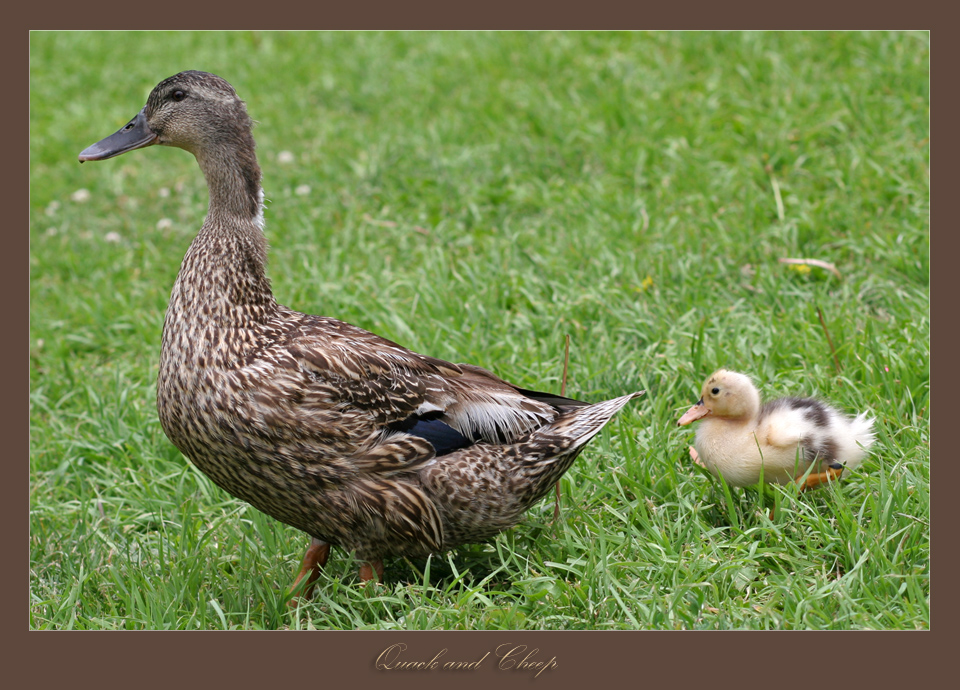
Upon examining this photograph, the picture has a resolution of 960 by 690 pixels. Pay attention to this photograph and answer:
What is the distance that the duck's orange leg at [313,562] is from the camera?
3.63m

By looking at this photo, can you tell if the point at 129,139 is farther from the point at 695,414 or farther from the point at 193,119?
the point at 695,414

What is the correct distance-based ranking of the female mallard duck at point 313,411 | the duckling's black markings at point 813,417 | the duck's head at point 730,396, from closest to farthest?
the female mallard duck at point 313,411 → the duckling's black markings at point 813,417 → the duck's head at point 730,396

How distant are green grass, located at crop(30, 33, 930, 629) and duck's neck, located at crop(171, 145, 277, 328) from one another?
97 centimetres

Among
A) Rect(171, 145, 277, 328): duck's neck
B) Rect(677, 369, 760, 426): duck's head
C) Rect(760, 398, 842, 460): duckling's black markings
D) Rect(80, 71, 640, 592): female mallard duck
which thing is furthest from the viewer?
Rect(677, 369, 760, 426): duck's head

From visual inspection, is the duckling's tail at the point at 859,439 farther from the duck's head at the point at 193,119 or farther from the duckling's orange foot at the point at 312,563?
the duck's head at the point at 193,119

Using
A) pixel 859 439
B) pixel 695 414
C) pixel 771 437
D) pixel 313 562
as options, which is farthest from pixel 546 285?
pixel 313 562

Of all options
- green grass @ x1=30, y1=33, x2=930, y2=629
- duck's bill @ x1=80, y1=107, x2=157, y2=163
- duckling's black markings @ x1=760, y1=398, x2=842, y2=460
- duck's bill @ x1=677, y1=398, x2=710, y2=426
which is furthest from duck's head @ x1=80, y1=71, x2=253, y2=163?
duckling's black markings @ x1=760, y1=398, x2=842, y2=460

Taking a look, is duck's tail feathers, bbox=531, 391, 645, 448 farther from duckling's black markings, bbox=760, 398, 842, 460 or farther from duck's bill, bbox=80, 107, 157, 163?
duck's bill, bbox=80, 107, 157, 163

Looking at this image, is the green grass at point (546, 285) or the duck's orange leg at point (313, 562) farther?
the duck's orange leg at point (313, 562)

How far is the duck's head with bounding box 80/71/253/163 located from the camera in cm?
365

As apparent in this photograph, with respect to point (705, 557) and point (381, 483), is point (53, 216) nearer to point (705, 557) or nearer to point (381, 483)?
point (381, 483)

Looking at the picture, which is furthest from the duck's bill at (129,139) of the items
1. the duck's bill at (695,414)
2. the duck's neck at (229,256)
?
the duck's bill at (695,414)

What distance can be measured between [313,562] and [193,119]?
1.77m

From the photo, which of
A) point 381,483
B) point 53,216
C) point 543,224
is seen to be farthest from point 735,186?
point 53,216
